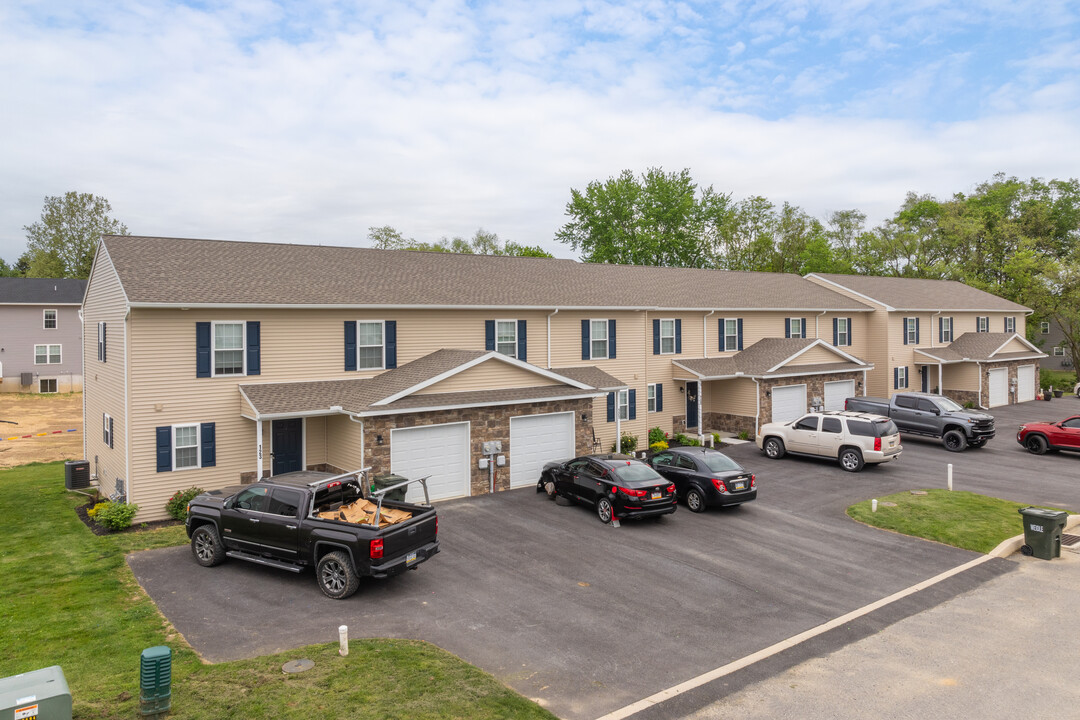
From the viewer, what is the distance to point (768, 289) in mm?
35438

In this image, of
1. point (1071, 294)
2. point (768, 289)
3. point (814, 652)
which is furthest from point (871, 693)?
point (1071, 294)

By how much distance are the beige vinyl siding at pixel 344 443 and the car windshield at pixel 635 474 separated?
6298 mm

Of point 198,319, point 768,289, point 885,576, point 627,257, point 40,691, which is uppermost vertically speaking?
point 627,257

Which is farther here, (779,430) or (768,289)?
(768,289)

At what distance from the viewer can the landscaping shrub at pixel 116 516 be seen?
15.9 meters

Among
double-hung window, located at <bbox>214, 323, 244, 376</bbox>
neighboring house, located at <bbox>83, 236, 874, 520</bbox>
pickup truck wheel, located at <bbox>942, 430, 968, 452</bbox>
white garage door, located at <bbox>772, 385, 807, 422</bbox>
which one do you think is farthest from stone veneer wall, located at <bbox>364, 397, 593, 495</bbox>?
pickup truck wheel, located at <bbox>942, 430, 968, 452</bbox>

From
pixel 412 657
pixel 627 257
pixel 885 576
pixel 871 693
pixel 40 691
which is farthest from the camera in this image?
pixel 627 257

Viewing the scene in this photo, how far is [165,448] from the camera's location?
56.3 feet

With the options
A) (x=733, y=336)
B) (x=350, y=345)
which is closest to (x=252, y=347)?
(x=350, y=345)

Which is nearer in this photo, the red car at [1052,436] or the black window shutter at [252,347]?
the black window shutter at [252,347]

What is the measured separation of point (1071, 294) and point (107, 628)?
57.4m

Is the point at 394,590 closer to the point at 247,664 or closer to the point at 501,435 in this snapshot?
the point at 247,664

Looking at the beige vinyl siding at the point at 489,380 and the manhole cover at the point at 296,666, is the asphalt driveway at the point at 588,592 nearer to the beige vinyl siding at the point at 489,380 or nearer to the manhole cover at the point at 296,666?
the manhole cover at the point at 296,666

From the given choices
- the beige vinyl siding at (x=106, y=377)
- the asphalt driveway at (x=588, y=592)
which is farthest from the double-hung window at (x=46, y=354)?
the asphalt driveway at (x=588, y=592)
